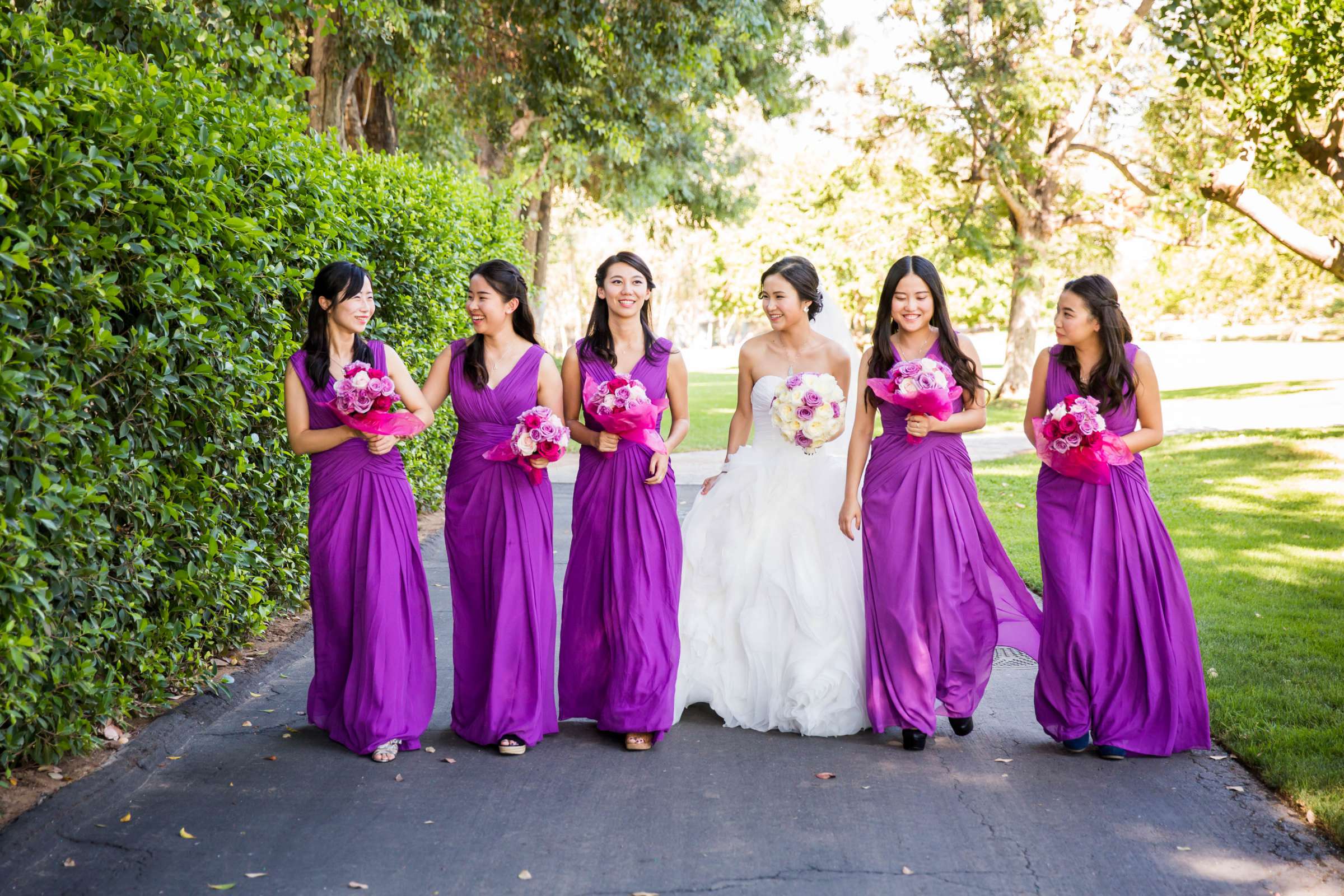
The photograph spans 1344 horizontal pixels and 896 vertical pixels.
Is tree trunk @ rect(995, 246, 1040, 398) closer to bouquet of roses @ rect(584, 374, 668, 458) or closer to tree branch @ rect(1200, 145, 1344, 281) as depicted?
tree branch @ rect(1200, 145, 1344, 281)

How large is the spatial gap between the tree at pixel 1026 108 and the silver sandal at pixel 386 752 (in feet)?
68.8

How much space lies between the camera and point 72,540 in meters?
4.23

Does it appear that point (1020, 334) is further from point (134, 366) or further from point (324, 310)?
point (134, 366)

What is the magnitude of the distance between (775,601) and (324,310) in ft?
8.65

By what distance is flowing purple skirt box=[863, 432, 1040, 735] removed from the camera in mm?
5547

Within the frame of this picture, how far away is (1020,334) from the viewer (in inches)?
1173

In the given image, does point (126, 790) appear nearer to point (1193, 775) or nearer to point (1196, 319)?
point (1193, 775)

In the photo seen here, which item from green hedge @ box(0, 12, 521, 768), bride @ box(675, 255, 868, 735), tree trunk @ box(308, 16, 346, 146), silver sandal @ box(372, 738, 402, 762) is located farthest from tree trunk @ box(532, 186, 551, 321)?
silver sandal @ box(372, 738, 402, 762)

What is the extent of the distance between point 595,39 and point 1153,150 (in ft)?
45.7

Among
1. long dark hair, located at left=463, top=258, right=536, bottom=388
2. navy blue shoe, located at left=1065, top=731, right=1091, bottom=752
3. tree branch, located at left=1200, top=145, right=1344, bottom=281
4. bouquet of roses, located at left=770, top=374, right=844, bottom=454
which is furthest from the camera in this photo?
tree branch, located at left=1200, top=145, right=1344, bottom=281

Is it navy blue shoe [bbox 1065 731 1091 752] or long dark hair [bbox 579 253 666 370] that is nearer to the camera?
navy blue shoe [bbox 1065 731 1091 752]

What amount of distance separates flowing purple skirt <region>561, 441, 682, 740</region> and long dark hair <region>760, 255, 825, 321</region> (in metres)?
1.17

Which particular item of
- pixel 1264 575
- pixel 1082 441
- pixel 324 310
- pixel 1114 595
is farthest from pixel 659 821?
pixel 1264 575

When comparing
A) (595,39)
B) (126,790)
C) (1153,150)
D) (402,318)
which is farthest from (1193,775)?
(1153,150)
